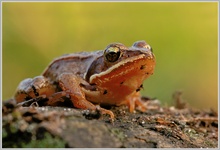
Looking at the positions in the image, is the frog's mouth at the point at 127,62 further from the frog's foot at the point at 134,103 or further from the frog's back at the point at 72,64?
the frog's foot at the point at 134,103

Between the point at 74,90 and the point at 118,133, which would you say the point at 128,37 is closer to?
the point at 74,90

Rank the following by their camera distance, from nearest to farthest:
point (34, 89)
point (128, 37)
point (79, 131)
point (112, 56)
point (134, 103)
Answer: point (79, 131) → point (112, 56) → point (34, 89) → point (134, 103) → point (128, 37)

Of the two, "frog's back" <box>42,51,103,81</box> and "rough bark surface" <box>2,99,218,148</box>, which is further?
"frog's back" <box>42,51,103,81</box>

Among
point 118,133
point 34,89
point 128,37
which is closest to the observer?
point 118,133

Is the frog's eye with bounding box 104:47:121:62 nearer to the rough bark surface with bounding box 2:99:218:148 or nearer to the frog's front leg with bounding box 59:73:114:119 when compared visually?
the frog's front leg with bounding box 59:73:114:119

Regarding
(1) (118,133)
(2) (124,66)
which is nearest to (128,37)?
(2) (124,66)

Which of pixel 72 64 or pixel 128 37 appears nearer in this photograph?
pixel 72 64

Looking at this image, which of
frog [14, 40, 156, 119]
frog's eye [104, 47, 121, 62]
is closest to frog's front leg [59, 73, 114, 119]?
frog [14, 40, 156, 119]
